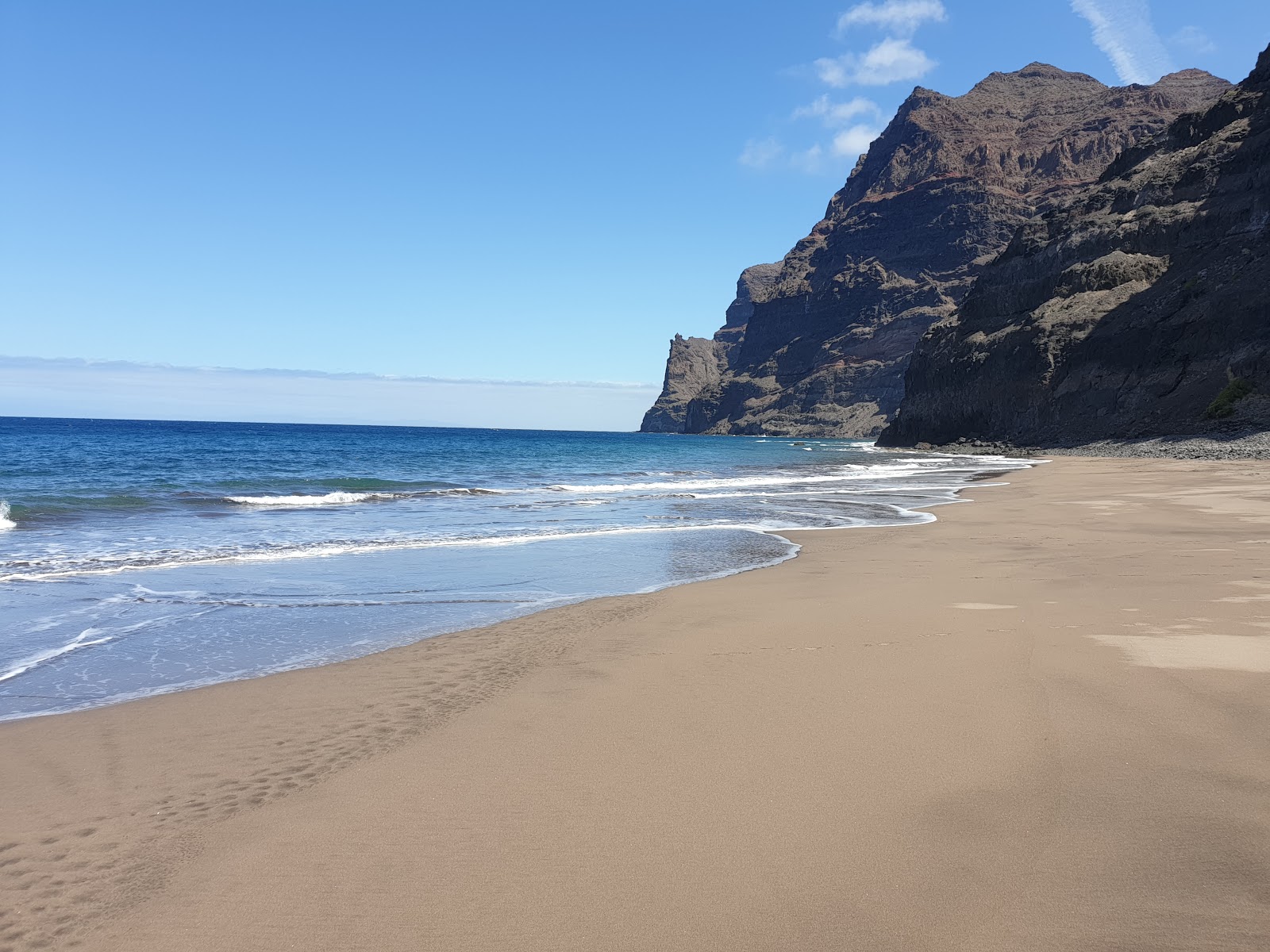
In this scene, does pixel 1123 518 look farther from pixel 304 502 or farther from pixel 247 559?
pixel 304 502

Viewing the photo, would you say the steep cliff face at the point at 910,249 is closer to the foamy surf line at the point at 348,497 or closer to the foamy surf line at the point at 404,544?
the foamy surf line at the point at 348,497

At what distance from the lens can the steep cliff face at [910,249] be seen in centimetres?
15512

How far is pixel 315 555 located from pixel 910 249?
18159 cm

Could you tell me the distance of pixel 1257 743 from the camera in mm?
4016

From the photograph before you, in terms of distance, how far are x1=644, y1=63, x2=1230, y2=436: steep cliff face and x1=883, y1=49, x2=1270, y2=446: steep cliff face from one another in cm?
6965

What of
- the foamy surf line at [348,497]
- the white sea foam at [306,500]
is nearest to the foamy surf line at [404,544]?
the white sea foam at [306,500]

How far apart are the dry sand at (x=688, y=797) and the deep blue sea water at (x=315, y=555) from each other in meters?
1.22

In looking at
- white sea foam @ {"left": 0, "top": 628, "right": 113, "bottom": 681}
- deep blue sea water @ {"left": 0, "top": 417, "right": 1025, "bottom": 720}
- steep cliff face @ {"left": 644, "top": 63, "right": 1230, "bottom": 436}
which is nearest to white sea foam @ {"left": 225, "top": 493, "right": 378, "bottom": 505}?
deep blue sea water @ {"left": 0, "top": 417, "right": 1025, "bottom": 720}

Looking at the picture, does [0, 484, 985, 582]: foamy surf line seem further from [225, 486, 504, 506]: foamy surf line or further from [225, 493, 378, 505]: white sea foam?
[225, 486, 504, 506]: foamy surf line

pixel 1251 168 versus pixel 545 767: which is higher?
pixel 1251 168

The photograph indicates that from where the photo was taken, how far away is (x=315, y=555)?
13.3 m

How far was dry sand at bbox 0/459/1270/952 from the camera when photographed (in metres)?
2.82

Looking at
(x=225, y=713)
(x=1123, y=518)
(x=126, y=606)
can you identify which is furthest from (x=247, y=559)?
(x=1123, y=518)

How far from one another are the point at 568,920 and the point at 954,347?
79.0 metres
